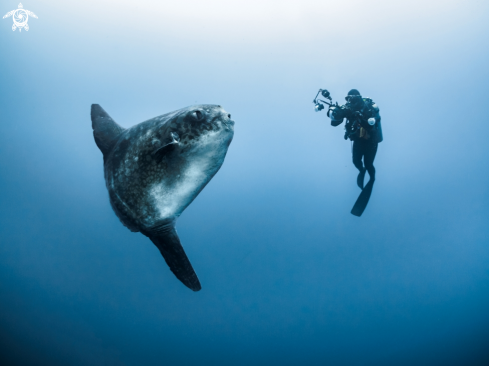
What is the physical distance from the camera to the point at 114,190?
200 centimetres

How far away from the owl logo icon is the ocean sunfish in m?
9.15

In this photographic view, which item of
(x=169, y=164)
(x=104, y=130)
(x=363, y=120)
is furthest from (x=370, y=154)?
(x=104, y=130)

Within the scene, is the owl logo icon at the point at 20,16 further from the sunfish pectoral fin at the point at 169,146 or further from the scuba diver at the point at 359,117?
the scuba diver at the point at 359,117

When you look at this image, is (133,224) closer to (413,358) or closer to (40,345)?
(40,345)

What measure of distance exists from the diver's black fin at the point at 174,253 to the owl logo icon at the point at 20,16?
9743 mm

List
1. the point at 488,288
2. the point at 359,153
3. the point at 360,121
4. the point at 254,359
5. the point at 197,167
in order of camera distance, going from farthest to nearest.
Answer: the point at 488,288 → the point at 254,359 → the point at 359,153 → the point at 360,121 → the point at 197,167

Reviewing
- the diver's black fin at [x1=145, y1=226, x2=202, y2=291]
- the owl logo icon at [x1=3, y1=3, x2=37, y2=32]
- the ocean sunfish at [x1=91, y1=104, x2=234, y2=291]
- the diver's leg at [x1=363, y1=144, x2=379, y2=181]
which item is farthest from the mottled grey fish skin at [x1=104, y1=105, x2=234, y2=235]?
the owl logo icon at [x1=3, y1=3, x2=37, y2=32]

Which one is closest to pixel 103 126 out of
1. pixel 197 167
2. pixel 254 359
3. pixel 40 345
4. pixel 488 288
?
pixel 197 167

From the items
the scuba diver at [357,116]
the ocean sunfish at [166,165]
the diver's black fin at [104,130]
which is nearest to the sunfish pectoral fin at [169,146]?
the ocean sunfish at [166,165]

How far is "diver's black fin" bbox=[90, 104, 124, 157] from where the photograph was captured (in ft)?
7.72

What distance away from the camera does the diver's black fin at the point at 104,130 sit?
2.35 meters

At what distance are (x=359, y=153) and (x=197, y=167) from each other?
687 cm

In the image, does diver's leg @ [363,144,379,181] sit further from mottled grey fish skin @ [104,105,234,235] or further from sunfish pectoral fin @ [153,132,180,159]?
sunfish pectoral fin @ [153,132,180,159]

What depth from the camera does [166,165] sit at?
1.82 metres
